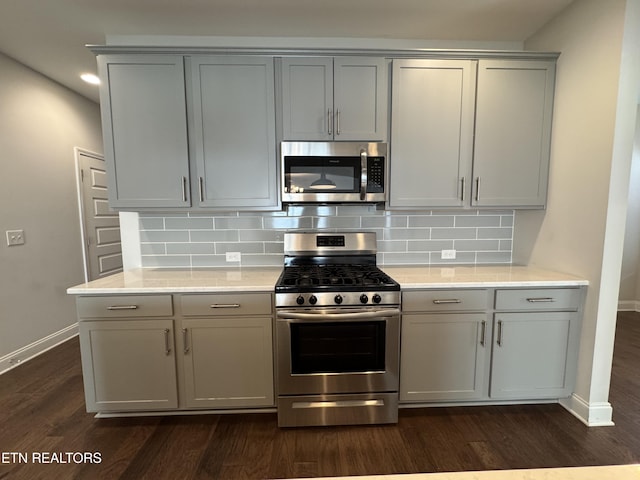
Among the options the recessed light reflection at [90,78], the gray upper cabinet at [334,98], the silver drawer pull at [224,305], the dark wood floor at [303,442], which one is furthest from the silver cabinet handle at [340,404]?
the recessed light reflection at [90,78]

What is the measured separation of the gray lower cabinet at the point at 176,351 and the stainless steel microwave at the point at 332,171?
805mm

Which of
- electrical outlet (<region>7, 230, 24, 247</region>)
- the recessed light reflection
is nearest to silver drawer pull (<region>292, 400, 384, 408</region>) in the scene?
electrical outlet (<region>7, 230, 24, 247</region>)

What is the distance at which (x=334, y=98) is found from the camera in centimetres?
214

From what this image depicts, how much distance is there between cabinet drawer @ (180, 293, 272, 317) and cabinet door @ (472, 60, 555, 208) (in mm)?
1704

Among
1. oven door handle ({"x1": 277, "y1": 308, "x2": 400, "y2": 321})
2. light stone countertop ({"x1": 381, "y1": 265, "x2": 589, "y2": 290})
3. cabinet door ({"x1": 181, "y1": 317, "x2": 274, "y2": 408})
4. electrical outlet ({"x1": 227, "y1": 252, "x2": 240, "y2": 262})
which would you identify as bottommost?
cabinet door ({"x1": 181, "y1": 317, "x2": 274, "y2": 408})

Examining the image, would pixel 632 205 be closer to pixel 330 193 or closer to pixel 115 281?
pixel 330 193

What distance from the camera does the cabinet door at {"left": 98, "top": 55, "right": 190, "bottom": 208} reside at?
207cm

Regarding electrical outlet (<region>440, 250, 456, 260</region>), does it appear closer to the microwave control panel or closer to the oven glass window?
the microwave control panel

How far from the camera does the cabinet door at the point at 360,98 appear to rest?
2119 millimetres

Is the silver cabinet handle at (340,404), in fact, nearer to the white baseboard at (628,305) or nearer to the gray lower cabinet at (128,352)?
the gray lower cabinet at (128,352)

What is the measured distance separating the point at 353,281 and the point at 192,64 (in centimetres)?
182

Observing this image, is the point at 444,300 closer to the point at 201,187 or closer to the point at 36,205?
the point at 201,187

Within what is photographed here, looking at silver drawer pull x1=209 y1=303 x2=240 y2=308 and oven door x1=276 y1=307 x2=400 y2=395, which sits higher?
silver drawer pull x1=209 y1=303 x2=240 y2=308

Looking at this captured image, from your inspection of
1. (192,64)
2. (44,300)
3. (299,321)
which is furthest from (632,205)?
(44,300)
